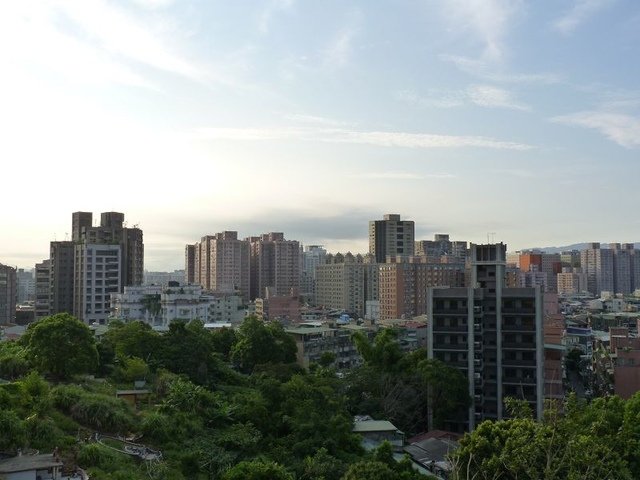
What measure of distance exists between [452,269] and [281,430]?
6009cm

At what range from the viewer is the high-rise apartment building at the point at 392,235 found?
342ft

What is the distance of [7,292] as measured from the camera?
69312 mm

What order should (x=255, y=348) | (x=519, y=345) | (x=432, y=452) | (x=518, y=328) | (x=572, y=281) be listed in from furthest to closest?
(x=572, y=281) < (x=255, y=348) < (x=518, y=328) < (x=519, y=345) < (x=432, y=452)

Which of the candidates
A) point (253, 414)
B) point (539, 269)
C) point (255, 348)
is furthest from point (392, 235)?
point (253, 414)

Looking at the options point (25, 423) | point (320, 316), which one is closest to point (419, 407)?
point (25, 423)

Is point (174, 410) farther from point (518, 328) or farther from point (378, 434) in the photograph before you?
point (518, 328)

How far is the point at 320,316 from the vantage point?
73562 mm

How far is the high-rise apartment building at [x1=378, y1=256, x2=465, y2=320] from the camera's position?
77625 millimetres

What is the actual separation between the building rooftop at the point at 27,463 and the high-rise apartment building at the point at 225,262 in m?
80.8

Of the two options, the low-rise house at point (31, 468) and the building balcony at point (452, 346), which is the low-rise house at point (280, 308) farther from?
the low-rise house at point (31, 468)

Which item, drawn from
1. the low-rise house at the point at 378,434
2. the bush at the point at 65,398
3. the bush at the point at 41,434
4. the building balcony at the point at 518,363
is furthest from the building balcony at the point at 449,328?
the bush at the point at 41,434

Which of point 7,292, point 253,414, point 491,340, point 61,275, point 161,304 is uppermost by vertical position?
point 61,275

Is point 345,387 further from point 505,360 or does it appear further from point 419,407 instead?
point 505,360

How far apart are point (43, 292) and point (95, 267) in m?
9.07
